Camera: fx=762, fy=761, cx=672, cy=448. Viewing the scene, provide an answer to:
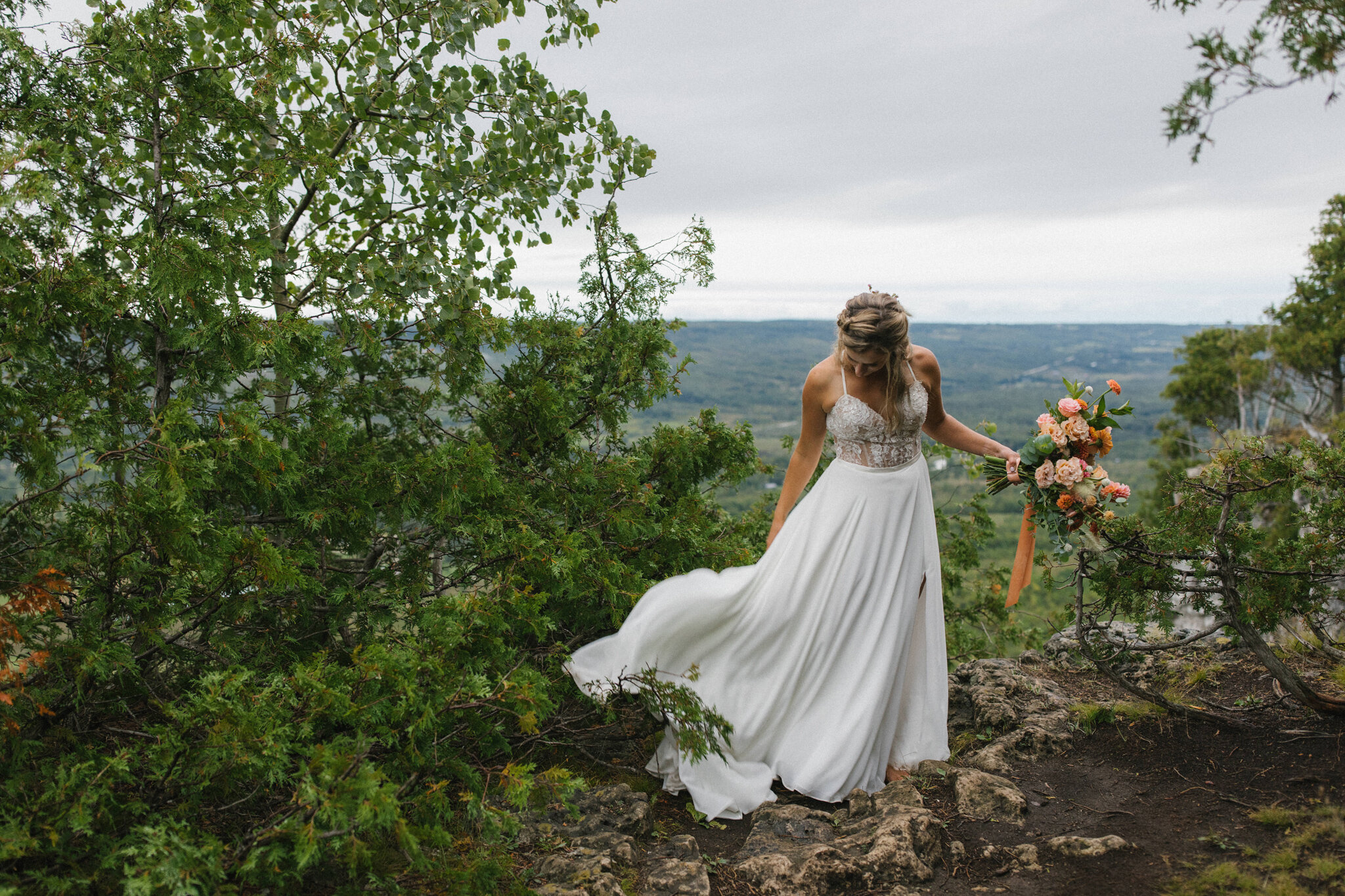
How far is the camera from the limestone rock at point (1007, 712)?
4.37 m

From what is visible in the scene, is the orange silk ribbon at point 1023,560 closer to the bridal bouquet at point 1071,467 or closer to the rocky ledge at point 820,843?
the bridal bouquet at point 1071,467

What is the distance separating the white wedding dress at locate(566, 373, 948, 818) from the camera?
430 cm

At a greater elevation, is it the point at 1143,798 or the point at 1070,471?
the point at 1070,471

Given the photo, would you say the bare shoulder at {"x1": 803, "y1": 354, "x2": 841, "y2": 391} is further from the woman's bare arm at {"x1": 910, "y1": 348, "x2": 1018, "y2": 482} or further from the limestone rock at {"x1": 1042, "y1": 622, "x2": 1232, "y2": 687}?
the limestone rock at {"x1": 1042, "y1": 622, "x2": 1232, "y2": 687}

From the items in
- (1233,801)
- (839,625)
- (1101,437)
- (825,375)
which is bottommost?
(1233,801)

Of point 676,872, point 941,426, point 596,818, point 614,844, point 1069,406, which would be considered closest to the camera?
point 676,872

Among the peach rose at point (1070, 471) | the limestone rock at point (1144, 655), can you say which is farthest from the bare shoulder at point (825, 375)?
the limestone rock at point (1144, 655)

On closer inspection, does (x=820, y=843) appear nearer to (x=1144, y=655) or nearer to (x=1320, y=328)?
(x=1144, y=655)

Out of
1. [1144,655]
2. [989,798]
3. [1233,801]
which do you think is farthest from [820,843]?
[1144,655]

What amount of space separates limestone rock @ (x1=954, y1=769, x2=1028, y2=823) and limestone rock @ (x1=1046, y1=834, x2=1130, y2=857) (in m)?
0.36

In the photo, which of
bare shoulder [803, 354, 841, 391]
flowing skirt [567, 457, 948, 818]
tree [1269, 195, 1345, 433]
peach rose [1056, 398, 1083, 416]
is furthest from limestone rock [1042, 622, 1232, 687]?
tree [1269, 195, 1345, 433]

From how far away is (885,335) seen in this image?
13.4ft

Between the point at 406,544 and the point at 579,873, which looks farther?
the point at 406,544

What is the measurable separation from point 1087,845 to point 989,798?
568 mm
